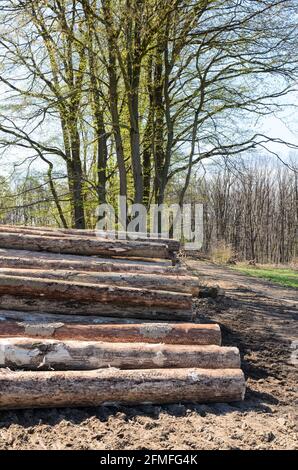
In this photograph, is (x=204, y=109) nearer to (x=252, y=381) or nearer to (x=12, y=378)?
(x=252, y=381)

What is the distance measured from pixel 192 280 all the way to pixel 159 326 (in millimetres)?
1096

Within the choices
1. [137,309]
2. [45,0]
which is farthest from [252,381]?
[45,0]

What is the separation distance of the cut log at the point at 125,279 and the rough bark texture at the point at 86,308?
362mm

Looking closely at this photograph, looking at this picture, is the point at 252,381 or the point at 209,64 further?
the point at 209,64

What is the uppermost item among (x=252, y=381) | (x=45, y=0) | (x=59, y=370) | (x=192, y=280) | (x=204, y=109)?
(x=45, y=0)

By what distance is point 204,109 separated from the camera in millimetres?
15031

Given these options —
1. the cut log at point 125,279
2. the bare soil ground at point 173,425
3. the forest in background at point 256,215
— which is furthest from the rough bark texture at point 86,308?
the forest in background at point 256,215

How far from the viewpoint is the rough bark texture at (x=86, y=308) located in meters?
4.67

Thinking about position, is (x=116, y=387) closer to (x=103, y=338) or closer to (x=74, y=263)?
(x=103, y=338)

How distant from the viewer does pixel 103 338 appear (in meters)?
4.21

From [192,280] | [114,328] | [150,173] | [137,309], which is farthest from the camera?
[150,173]

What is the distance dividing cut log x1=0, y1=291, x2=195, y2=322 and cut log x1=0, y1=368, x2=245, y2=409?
1.13 m

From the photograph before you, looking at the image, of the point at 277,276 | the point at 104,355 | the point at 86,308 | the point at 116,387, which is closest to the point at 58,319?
the point at 86,308

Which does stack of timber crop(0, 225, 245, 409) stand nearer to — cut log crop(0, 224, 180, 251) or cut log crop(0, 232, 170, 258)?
cut log crop(0, 232, 170, 258)
